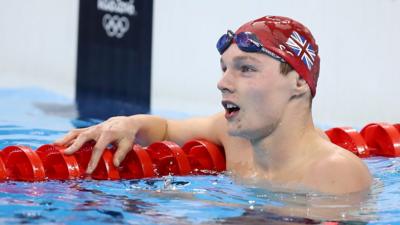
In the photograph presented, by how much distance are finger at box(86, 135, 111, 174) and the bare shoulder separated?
2.94ft

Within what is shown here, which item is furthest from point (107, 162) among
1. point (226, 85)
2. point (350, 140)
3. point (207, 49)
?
point (207, 49)

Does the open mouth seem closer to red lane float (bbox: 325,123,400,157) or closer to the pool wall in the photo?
red lane float (bbox: 325,123,400,157)

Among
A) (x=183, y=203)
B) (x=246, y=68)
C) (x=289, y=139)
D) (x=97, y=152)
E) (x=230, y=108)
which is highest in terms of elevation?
(x=246, y=68)

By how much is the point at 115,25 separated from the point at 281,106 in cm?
421

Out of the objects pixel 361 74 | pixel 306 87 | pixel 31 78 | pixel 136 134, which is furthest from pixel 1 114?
pixel 306 87

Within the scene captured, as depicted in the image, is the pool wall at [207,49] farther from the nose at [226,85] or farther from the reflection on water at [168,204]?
the nose at [226,85]

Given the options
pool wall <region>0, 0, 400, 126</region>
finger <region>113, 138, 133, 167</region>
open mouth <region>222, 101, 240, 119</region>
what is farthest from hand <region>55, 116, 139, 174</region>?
pool wall <region>0, 0, 400, 126</region>

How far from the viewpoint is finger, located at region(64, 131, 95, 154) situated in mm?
3537

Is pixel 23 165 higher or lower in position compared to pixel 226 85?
lower

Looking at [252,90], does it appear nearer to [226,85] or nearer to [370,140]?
[226,85]

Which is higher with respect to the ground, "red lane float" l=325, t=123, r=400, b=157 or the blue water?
"red lane float" l=325, t=123, r=400, b=157

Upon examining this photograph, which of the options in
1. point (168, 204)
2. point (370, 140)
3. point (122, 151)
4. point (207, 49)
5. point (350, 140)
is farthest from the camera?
point (207, 49)

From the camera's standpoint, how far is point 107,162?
359 centimetres

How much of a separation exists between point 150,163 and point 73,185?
0.44 m
